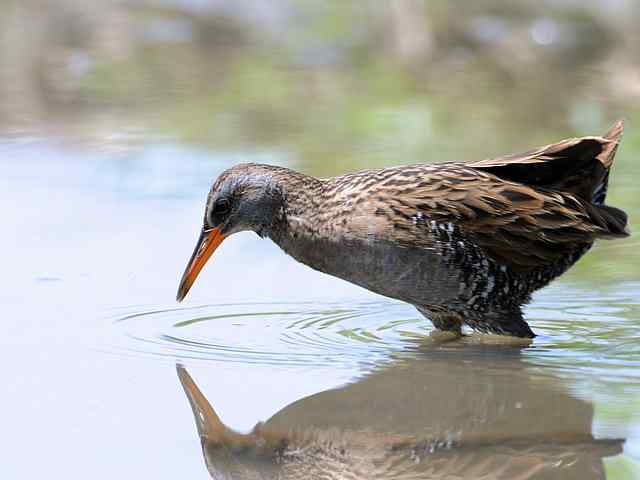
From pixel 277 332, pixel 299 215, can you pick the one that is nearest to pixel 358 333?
pixel 277 332

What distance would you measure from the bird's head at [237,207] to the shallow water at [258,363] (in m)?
0.30

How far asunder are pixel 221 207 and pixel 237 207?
0.24 ft

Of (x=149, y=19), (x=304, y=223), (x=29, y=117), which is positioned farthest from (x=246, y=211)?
(x=149, y=19)

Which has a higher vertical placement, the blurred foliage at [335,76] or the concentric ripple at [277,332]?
the blurred foliage at [335,76]

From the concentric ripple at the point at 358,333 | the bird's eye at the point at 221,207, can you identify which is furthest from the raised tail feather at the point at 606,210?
the bird's eye at the point at 221,207

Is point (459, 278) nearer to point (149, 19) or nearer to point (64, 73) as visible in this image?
point (64, 73)

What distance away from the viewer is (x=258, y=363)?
6055 millimetres

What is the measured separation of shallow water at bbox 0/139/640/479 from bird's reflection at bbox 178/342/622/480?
11 mm

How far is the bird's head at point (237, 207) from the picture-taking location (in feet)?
22.0

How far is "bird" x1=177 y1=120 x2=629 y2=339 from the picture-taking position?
21.3 feet

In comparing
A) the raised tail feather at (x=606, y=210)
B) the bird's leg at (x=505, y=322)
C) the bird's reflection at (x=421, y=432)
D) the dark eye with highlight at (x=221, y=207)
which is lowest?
the bird's reflection at (x=421, y=432)

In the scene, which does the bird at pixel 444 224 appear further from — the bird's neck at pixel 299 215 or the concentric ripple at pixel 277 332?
the concentric ripple at pixel 277 332

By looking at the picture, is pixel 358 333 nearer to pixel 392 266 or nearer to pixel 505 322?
pixel 392 266

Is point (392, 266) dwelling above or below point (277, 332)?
above
